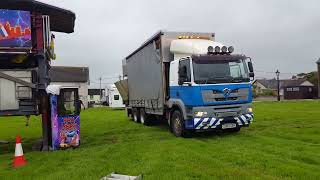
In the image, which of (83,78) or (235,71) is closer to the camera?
(235,71)

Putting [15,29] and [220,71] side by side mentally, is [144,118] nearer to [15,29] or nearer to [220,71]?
[220,71]

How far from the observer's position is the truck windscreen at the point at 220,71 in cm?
1512

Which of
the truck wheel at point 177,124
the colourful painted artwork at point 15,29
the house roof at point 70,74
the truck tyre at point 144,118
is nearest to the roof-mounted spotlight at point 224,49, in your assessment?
the truck wheel at point 177,124

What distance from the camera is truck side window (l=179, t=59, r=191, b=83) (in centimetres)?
1521

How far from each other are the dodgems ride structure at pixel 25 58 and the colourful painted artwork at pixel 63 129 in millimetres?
455

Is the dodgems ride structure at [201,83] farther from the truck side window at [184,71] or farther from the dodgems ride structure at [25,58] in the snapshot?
the dodgems ride structure at [25,58]

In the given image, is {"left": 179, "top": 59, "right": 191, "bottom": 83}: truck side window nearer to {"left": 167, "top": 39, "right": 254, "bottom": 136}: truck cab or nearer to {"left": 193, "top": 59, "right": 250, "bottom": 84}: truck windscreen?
{"left": 167, "top": 39, "right": 254, "bottom": 136}: truck cab

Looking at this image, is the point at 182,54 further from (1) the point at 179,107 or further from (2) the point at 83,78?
(2) the point at 83,78

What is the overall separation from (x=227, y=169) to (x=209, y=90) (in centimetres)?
598

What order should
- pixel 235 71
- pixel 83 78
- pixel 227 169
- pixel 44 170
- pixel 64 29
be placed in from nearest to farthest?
pixel 227 169 < pixel 44 170 < pixel 235 71 < pixel 64 29 < pixel 83 78

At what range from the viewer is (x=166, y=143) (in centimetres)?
1427

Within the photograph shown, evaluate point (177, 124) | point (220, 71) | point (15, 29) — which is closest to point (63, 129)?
point (15, 29)

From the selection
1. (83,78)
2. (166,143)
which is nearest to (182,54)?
(166,143)

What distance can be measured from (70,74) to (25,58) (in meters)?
70.3
